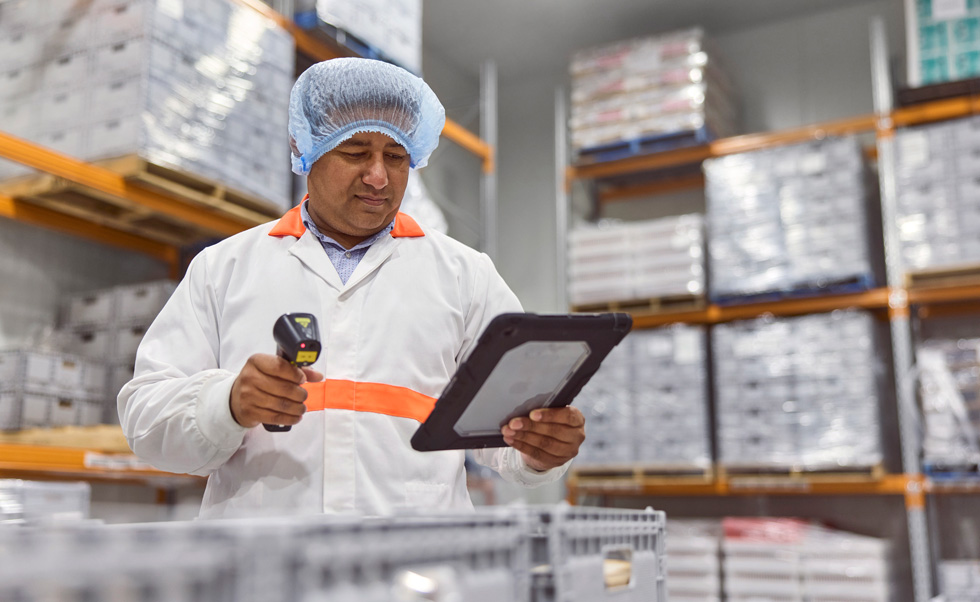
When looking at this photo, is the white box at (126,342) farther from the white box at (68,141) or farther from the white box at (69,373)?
the white box at (68,141)

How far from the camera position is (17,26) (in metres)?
5.02

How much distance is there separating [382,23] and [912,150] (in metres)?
3.83

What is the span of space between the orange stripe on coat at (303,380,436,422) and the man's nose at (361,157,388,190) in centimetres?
48

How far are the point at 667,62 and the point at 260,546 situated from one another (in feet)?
24.2

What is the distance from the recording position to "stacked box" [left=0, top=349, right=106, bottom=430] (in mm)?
4570

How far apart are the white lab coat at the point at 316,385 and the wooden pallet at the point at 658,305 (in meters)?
5.37

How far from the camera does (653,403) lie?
718cm

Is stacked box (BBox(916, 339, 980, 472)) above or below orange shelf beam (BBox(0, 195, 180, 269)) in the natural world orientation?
below

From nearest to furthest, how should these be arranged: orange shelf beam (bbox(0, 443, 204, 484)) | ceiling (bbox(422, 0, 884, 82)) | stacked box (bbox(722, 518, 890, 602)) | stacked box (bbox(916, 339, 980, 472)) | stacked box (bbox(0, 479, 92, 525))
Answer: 1. stacked box (bbox(0, 479, 92, 525))
2. orange shelf beam (bbox(0, 443, 204, 484))
3. stacked box (bbox(916, 339, 980, 472))
4. stacked box (bbox(722, 518, 890, 602))
5. ceiling (bbox(422, 0, 884, 82))

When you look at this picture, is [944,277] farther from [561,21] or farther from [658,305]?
[561,21]

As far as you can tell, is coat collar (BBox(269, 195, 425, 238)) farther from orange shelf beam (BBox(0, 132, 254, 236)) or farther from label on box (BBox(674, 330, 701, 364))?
label on box (BBox(674, 330, 701, 364))

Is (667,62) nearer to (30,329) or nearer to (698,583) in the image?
(698,583)

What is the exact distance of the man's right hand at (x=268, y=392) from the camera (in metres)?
1.72

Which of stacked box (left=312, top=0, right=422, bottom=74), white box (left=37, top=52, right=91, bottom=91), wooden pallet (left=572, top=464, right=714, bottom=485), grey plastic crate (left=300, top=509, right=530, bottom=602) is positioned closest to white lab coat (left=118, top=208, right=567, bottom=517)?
grey plastic crate (left=300, top=509, right=530, bottom=602)
